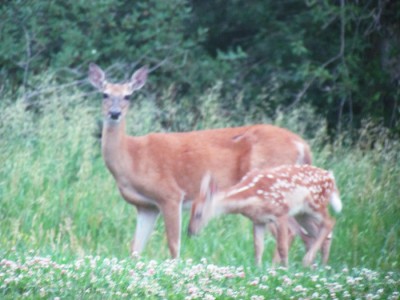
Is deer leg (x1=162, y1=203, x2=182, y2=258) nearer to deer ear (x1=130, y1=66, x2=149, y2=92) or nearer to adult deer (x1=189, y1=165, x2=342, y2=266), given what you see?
adult deer (x1=189, y1=165, x2=342, y2=266)

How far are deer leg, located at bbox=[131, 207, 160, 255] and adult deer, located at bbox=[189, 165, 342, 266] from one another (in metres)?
0.96

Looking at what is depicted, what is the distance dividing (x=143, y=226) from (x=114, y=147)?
714mm

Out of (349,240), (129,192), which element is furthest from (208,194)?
(349,240)

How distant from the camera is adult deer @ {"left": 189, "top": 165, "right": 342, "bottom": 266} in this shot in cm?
868

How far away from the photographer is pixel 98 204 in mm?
10477

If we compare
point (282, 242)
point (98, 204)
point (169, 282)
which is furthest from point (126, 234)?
point (169, 282)

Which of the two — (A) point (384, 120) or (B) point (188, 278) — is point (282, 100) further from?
(B) point (188, 278)

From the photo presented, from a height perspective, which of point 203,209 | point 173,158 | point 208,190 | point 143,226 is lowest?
point 143,226

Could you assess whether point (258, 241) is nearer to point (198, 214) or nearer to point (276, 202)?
point (276, 202)

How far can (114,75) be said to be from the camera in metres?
15.0

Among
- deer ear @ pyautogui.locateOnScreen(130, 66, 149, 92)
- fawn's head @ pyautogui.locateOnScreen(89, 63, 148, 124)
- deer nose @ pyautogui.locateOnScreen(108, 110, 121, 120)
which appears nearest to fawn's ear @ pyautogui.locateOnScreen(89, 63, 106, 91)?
fawn's head @ pyautogui.locateOnScreen(89, 63, 148, 124)

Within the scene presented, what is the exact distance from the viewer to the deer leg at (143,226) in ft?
32.0

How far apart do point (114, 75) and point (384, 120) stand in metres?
3.47

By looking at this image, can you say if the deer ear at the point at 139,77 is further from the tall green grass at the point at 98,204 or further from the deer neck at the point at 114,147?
the tall green grass at the point at 98,204
